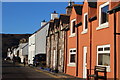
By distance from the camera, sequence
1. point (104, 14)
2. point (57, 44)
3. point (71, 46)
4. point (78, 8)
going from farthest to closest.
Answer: point (57, 44), point (71, 46), point (78, 8), point (104, 14)

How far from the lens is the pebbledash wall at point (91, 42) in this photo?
49.2 ft

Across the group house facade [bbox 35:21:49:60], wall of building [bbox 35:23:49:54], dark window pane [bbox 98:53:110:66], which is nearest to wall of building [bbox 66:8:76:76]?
dark window pane [bbox 98:53:110:66]

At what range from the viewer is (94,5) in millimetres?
18719

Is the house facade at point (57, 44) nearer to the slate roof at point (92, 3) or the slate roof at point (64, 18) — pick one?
the slate roof at point (64, 18)

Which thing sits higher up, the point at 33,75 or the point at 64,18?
the point at 64,18

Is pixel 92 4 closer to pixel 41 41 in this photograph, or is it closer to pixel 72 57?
pixel 72 57

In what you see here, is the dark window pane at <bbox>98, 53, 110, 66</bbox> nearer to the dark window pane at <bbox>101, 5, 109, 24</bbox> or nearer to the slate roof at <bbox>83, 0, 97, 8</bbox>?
the dark window pane at <bbox>101, 5, 109, 24</bbox>

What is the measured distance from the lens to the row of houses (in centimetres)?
1446

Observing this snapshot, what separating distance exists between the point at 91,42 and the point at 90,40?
0.18 metres

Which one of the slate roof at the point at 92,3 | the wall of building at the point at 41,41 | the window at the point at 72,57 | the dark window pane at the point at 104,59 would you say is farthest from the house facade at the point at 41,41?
the dark window pane at the point at 104,59

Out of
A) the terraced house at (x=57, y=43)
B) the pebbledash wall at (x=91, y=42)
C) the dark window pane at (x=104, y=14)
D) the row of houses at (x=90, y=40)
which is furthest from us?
the terraced house at (x=57, y=43)

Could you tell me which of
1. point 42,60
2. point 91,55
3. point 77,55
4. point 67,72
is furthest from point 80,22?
point 42,60

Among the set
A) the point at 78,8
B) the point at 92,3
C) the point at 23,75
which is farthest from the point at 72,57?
the point at 92,3

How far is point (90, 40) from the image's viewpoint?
18172 mm
